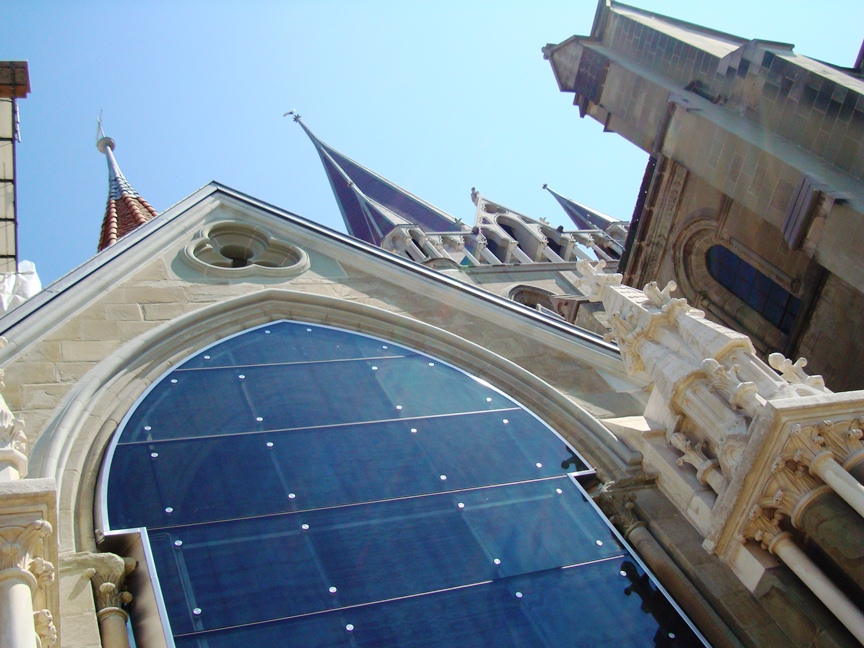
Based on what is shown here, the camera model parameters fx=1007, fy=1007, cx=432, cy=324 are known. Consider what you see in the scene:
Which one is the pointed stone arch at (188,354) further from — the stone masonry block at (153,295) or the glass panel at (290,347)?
the stone masonry block at (153,295)

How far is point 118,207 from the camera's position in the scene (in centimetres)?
3703

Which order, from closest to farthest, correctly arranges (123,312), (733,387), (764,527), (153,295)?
(764,527) < (733,387) < (123,312) < (153,295)

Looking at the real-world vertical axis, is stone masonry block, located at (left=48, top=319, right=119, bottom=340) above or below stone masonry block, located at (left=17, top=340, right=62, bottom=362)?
above

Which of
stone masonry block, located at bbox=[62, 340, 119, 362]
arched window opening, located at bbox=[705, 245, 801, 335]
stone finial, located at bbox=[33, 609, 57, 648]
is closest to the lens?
stone finial, located at bbox=[33, 609, 57, 648]

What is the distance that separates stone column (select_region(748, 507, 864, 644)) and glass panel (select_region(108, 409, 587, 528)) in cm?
237

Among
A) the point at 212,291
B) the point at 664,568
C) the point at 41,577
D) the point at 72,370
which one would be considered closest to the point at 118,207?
the point at 212,291

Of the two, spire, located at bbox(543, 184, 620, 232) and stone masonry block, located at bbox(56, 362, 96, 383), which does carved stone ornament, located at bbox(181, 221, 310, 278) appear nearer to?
stone masonry block, located at bbox(56, 362, 96, 383)

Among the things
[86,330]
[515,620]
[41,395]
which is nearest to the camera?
[515,620]

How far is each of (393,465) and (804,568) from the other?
12.1ft

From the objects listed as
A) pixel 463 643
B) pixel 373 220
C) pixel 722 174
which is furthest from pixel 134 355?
pixel 373 220

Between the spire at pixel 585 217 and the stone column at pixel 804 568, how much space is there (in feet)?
129

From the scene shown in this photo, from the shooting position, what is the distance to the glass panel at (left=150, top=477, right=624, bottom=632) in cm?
745

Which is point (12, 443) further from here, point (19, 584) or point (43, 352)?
point (43, 352)

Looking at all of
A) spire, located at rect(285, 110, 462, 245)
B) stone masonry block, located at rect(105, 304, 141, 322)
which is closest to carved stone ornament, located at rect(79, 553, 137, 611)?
stone masonry block, located at rect(105, 304, 141, 322)
